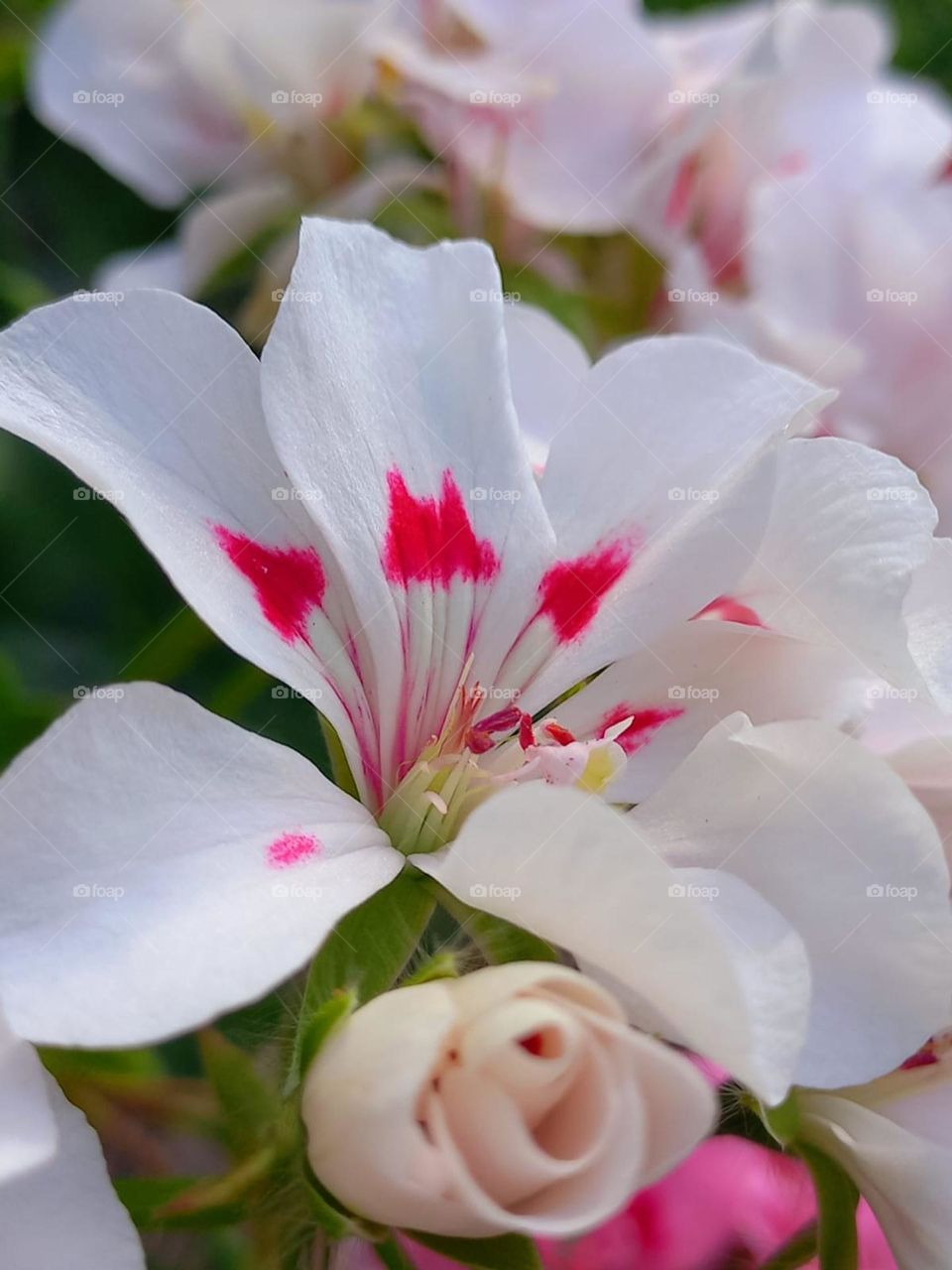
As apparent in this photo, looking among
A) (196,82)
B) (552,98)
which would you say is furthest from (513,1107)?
(196,82)

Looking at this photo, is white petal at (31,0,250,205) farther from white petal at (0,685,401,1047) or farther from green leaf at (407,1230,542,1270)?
green leaf at (407,1230,542,1270)

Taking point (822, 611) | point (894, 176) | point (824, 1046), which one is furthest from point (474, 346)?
point (894, 176)

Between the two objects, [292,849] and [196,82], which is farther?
[196,82]

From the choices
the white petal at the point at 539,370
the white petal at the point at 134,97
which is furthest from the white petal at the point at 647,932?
the white petal at the point at 134,97

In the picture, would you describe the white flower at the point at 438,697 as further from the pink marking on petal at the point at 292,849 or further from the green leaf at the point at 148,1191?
the green leaf at the point at 148,1191

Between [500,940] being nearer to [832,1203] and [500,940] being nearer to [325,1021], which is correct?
[325,1021]

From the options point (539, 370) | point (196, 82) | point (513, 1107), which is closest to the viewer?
point (513, 1107)

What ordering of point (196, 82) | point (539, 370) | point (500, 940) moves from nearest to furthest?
point (500, 940) → point (539, 370) → point (196, 82)

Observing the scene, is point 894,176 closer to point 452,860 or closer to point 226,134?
point 226,134
